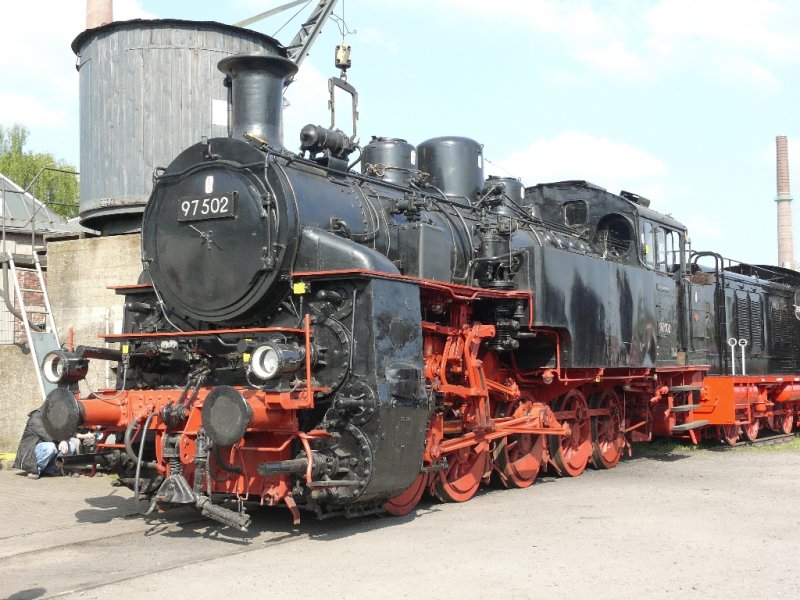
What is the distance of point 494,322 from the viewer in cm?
923

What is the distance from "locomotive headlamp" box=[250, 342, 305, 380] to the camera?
21.1 ft

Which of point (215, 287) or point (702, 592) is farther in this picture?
point (215, 287)

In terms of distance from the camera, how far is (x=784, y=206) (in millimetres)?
40250

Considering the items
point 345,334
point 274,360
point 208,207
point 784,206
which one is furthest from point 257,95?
point 784,206

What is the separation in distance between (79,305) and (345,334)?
6.75m

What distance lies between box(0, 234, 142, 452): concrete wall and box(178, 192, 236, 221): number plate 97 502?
4397 millimetres

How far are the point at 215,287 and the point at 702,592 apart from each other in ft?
14.8

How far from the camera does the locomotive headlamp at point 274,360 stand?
643 cm

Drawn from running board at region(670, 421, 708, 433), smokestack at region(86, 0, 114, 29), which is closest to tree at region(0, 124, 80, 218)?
smokestack at region(86, 0, 114, 29)

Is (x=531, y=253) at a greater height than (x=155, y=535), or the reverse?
(x=531, y=253)

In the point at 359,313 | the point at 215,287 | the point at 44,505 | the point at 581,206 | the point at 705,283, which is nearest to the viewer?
the point at 359,313

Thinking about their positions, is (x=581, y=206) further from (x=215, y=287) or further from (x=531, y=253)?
(x=215, y=287)

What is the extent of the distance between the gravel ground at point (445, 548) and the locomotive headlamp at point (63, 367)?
1331mm

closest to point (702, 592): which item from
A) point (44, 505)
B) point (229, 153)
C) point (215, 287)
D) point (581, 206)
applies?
point (215, 287)
